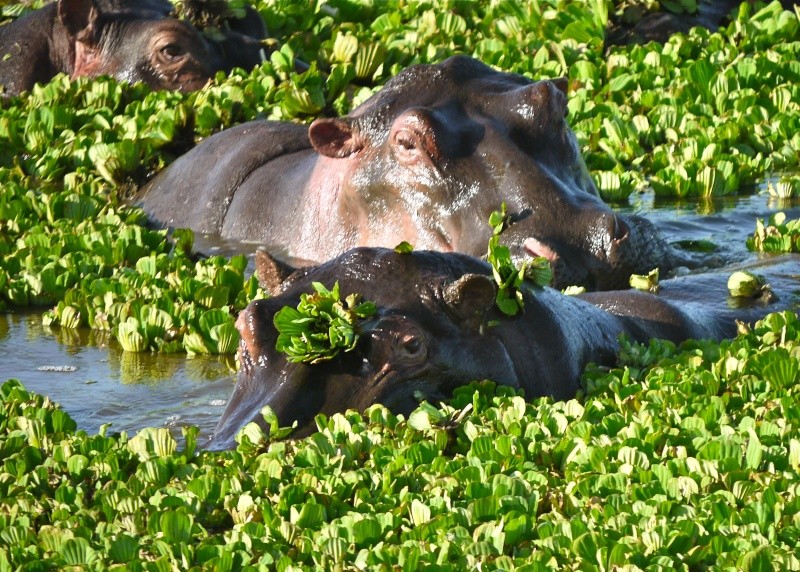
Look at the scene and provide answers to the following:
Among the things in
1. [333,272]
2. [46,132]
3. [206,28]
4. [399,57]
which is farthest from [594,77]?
[333,272]

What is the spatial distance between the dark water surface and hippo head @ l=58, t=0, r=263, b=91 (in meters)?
4.37

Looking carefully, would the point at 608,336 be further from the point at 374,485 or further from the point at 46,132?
the point at 46,132

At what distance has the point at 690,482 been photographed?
4070 mm

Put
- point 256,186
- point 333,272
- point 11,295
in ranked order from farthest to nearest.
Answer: point 256,186
point 11,295
point 333,272

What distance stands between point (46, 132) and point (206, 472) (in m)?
6.84

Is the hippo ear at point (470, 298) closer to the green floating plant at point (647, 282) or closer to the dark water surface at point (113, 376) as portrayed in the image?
the dark water surface at point (113, 376)

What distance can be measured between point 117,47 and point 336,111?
2.24m

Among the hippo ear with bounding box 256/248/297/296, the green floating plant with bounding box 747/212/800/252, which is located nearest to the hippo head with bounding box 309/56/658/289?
the green floating plant with bounding box 747/212/800/252

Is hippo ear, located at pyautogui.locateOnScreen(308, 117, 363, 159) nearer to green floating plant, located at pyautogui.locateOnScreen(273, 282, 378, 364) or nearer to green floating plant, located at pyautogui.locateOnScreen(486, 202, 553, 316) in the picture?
green floating plant, located at pyautogui.locateOnScreen(486, 202, 553, 316)

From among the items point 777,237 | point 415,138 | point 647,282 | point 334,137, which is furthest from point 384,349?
point 777,237

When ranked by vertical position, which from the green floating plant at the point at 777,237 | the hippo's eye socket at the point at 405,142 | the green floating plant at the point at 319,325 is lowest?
the green floating plant at the point at 777,237

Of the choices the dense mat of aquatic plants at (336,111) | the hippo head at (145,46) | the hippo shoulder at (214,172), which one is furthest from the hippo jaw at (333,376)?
the hippo head at (145,46)

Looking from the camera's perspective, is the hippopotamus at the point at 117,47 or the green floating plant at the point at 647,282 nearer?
the green floating plant at the point at 647,282

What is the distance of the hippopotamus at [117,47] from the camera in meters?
11.8
